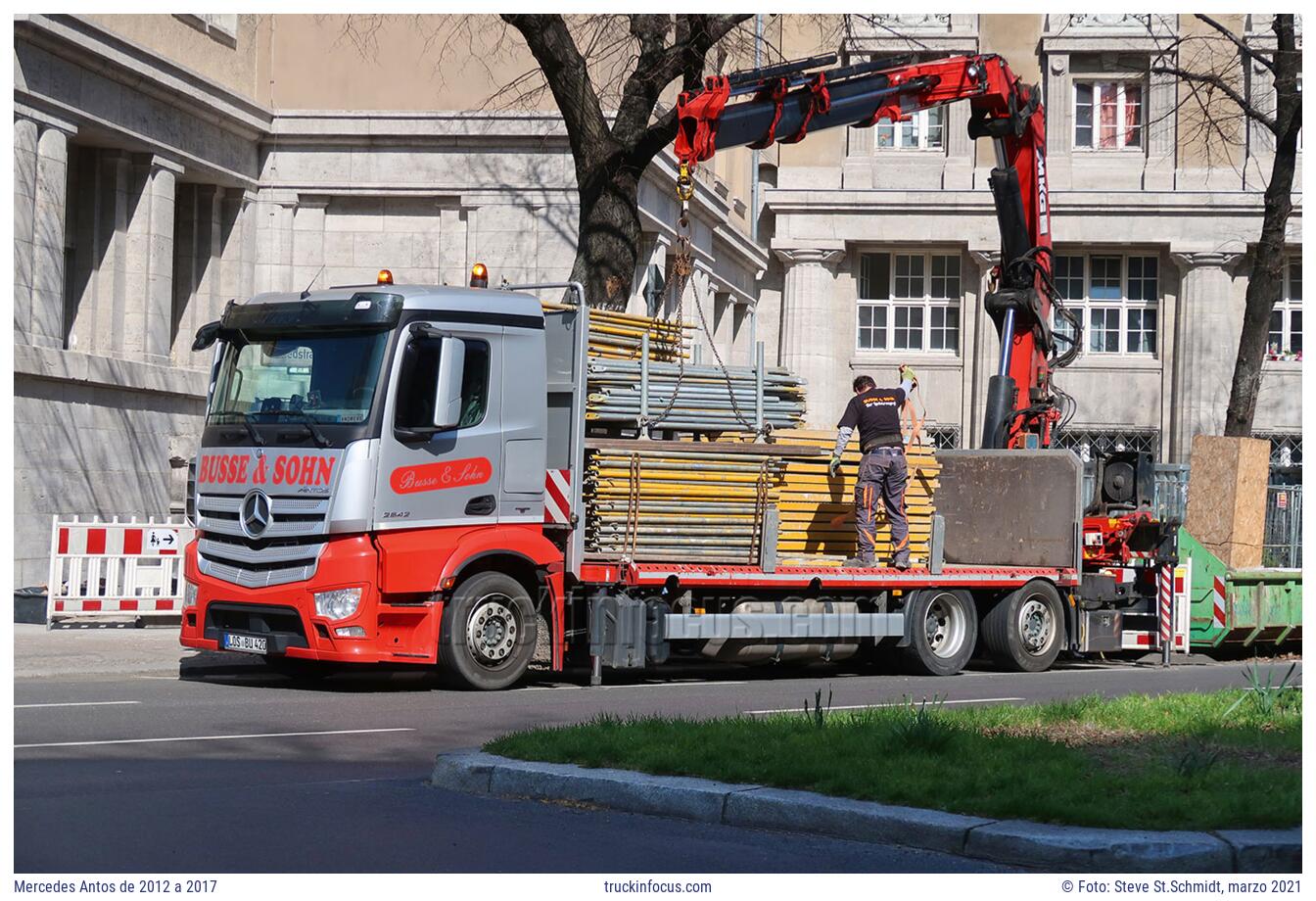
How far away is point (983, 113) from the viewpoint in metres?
17.8

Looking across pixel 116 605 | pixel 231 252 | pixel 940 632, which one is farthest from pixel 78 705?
pixel 231 252

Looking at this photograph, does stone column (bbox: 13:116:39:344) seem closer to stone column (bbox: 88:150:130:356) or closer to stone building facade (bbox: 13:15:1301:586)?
stone building facade (bbox: 13:15:1301:586)

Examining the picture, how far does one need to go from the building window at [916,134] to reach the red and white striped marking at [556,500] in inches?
1334

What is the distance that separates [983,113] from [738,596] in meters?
6.01

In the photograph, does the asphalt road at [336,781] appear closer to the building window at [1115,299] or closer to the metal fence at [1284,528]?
the metal fence at [1284,528]

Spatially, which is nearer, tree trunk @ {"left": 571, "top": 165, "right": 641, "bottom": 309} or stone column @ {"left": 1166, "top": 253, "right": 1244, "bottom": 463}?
tree trunk @ {"left": 571, "top": 165, "right": 641, "bottom": 309}

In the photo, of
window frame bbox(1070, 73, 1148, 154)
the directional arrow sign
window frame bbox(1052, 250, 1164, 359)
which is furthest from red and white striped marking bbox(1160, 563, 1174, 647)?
window frame bbox(1070, 73, 1148, 154)

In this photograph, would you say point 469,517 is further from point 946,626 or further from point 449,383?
point 946,626

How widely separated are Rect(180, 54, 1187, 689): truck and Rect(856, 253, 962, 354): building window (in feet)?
102

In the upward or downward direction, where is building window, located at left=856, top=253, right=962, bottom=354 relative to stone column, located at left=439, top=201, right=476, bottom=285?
upward

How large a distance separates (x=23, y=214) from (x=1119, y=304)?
103ft

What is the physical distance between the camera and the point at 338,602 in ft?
42.9

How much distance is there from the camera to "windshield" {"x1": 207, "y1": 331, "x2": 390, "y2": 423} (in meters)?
13.0

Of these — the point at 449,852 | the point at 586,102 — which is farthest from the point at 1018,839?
the point at 586,102
